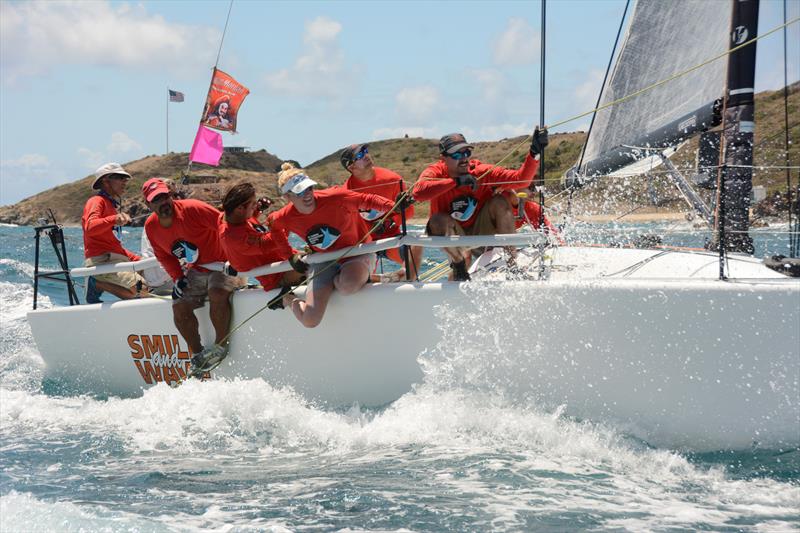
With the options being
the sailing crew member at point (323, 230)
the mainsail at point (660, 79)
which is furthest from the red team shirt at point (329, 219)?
the mainsail at point (660, 79)

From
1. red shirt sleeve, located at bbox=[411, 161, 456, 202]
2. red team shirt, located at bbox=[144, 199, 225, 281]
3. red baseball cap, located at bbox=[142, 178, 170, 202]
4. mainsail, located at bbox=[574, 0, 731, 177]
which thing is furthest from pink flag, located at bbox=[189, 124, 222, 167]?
mainsail, located at bbox=[574, 0, 731, 177]

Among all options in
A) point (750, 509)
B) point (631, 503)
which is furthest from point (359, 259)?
point (750, 509)

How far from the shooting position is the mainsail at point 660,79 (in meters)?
5.35

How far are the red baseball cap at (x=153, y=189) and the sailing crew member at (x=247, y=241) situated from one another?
0.51 metres

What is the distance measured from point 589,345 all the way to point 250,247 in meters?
2.28

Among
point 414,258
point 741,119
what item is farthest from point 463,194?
point 741,119

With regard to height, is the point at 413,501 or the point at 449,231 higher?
the point at 449,231

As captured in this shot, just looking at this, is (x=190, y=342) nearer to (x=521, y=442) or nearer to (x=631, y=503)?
(x=521, y=442)

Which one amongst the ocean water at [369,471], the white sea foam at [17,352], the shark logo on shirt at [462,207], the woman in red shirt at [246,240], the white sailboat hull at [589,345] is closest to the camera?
the ocean water at [369,471]

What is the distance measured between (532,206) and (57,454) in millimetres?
3477

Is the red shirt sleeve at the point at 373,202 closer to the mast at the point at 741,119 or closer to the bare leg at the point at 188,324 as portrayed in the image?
the bare leg at the point at 188,324

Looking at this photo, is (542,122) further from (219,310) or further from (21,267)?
(21,267)

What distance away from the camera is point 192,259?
5.71 metres

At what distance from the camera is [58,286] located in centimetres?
1288
